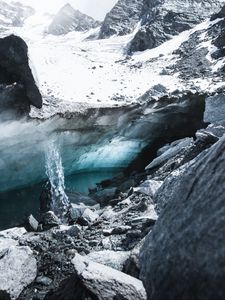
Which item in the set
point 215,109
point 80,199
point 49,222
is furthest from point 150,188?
point 215,109

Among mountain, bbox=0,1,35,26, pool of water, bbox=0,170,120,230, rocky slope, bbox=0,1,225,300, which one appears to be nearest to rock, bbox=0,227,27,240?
rocky slope, bbox=0,1,225,300

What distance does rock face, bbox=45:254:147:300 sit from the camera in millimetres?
3410

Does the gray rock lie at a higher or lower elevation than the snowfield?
higher

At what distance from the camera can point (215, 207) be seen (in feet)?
10.2

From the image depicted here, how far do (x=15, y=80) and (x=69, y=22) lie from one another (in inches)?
Answer: 2488

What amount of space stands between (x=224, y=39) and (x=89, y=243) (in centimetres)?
2048

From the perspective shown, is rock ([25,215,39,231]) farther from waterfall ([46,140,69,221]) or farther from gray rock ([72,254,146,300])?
gray rock ([72,254,146,300])

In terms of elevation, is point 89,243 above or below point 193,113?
above

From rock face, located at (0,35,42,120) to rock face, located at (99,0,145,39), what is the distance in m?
34.3

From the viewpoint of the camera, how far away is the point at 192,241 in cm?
312

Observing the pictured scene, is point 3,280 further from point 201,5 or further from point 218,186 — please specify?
point 201,5

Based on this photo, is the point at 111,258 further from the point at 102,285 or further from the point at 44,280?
the point at 102,285

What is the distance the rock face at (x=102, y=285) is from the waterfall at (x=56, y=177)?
6635mm

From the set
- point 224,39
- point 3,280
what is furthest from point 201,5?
point 3,280
